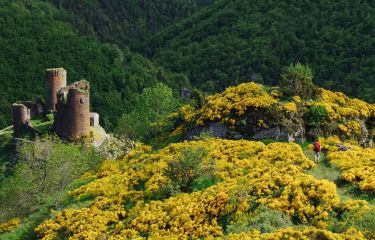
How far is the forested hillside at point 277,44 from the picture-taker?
12719 centimetres

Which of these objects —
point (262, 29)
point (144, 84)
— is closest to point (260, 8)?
point (262, 29)

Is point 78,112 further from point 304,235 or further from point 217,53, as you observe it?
point 217,53

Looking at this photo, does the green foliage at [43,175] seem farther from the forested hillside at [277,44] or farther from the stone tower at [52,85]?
the forested hillside at [277,44]

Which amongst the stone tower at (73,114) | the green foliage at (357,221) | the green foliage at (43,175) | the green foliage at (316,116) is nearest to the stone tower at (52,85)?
the stone tower at (73,114)

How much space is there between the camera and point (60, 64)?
151 metres

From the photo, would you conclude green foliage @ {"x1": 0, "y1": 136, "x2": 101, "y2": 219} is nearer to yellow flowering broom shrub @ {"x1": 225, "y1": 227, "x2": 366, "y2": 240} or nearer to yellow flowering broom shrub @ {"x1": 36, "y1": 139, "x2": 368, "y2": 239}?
yellow flowering broom shrub @ {"x1": 36, "y1": 139, "x2": 368, "y2": 239}

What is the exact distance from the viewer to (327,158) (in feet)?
95.3

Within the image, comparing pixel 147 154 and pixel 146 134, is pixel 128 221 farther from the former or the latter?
pixel 146 134

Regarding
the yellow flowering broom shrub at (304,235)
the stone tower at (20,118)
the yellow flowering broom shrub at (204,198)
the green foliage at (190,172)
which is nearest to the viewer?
the yellow flowering broom shrub at (304,235)

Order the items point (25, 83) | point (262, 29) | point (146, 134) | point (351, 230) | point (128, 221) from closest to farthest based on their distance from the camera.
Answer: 1. point (351, 230)
2. point (128, 221)
3. point (146, 134)
4. point (25, 83)
5. point (262, 29)

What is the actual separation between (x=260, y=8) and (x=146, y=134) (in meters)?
130

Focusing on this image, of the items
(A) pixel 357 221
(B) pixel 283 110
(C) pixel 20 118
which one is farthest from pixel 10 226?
(C) pixel 20 118

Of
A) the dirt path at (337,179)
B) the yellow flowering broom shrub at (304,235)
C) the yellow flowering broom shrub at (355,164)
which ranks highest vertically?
the yellow flowering broom shrub at (355,164)

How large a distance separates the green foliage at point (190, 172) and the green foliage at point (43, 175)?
11332mm
